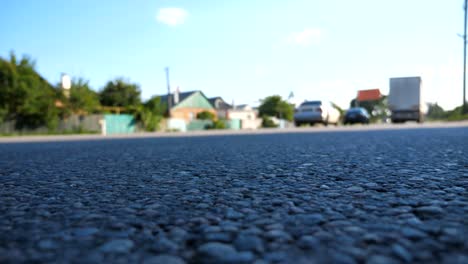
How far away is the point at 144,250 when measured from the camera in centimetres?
96

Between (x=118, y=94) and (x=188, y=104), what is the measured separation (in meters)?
12.5

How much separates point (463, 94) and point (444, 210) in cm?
3595

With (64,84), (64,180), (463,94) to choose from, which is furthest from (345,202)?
(463,94)

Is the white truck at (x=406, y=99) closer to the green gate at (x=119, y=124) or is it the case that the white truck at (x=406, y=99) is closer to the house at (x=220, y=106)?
the green gate at (x=119, y=124)

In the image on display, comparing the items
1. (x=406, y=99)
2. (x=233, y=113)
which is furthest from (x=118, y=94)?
(x=406, y=99)

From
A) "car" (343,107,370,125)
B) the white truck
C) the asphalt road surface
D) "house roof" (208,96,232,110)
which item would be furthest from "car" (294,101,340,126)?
"house roof" (208,96,232,110)

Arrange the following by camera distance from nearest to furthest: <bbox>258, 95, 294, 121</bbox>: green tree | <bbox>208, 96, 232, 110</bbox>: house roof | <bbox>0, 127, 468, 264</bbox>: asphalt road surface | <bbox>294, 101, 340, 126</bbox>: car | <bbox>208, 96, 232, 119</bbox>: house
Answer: <bbox>0, 127, 468, 264</bbox>: asphalt road surface
<bbox>294, 101, 340, 126</bbox>: car
<bbox>208, 96, 232, 119</bbox>: house
<bbox>208, 96, 232, 110</bbox>: house roof
<bbox>258, 95, 294, 121</bbox>: green tree

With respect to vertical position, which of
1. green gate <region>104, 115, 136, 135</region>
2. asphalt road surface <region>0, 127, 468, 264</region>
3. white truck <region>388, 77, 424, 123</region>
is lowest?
asphalt road surface <region>0, 127, 468, 264</region>

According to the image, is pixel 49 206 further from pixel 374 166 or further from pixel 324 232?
pixel 374 166

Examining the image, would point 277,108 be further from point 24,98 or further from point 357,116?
point 24,98

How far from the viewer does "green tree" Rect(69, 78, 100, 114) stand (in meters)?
27.4

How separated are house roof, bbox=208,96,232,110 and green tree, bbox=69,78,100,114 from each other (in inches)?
1314

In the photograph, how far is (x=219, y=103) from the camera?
6319cm

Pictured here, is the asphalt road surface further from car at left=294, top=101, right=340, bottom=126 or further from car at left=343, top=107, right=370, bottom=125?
car at left=343, top=107, right=370, bottom=125
